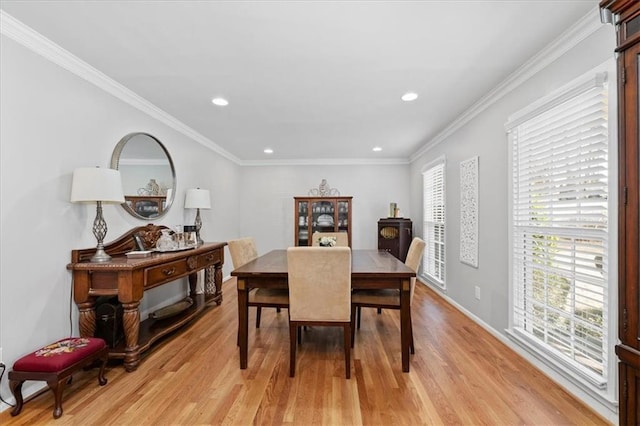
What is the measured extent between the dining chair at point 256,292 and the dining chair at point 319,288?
31 cm

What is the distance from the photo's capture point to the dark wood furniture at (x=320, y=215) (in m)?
5.43

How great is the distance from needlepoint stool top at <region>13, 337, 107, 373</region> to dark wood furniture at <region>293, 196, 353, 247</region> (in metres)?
3.76

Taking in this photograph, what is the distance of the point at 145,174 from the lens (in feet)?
9.82

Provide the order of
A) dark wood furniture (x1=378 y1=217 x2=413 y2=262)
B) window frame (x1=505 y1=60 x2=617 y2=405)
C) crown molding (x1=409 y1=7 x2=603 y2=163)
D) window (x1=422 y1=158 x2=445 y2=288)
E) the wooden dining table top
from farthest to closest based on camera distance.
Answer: dark wood furniture (x1=378 y1=217 x2=413 y2=262)
window (x1=422 y1=158 x2=445 y2=288)
the wooden dining table top
crown molding (x1=409 y1=7 x2=603 y2=163)
window frame (x1=505 y1=60 x2=617 y2=405)

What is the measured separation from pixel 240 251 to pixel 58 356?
1.45m

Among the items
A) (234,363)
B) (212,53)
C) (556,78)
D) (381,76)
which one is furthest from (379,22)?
(234,363)

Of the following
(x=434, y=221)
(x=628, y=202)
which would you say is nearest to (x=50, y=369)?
(x=628, y=202)

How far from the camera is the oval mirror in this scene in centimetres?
273

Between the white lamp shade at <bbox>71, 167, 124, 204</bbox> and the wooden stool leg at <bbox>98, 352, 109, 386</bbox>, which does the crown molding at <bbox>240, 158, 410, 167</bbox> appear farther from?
the wooden stool leg at <bbox>98, 352, 109, 386</bbox>

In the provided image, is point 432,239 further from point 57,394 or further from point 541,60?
point 57,394

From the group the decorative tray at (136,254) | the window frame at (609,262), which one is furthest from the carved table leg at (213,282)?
the window frame at (609,262)

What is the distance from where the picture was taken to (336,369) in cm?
221

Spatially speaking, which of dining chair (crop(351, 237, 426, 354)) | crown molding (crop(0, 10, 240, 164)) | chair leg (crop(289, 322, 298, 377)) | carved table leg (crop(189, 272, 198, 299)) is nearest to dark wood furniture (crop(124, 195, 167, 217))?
crown molding (crop(0, 10, 240, 164))

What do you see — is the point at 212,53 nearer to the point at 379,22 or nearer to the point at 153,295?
the point at 379,22
